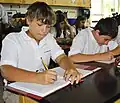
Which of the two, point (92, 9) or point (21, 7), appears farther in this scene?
point (92, 9)

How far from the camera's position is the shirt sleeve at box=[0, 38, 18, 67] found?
1.29 m

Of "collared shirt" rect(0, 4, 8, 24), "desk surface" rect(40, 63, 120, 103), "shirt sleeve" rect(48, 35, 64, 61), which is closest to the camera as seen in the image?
"desk surface" rect(40, 63, 120, 103)

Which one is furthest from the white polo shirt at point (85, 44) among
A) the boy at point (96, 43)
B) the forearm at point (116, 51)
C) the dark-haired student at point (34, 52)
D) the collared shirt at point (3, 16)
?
the collared shirt at point (3, 16)

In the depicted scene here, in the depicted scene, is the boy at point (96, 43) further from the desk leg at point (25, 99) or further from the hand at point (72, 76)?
the desk leg at point (25, 99)

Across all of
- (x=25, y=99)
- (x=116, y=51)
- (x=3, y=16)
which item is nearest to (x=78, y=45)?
(x=116, y=51)

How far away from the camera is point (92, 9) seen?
225 inches

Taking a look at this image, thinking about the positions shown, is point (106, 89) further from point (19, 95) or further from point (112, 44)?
point (112, 44)

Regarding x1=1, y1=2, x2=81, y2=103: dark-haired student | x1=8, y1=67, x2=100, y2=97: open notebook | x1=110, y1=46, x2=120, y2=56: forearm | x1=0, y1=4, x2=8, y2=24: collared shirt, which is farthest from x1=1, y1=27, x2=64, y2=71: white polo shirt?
x1=0, y1=4, x2=8, y2=24: collared shirt

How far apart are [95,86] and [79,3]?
4.22 m

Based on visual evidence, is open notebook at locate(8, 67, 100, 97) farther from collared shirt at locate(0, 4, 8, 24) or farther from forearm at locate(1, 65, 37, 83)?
collared shirt at locate(0, 4, 8, 24)

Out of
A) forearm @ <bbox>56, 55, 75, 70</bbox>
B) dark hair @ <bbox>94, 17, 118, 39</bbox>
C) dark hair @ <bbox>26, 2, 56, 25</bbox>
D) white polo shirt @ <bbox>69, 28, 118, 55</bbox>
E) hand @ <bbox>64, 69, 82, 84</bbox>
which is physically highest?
dark hair @ <bbox>26, 2, 56, 25</bbox>

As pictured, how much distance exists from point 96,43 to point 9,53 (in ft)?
3.20

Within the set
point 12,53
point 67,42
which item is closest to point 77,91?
point 12,53

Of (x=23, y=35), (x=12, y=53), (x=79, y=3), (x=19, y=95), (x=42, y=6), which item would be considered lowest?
(x=19, y=95)
